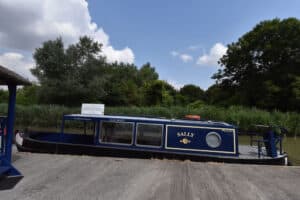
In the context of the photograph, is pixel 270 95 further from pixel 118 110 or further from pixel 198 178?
pixel 198 178

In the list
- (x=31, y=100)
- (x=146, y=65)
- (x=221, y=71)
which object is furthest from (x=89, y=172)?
(x=146, y=65)

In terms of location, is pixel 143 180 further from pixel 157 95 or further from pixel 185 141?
pixel 157 95

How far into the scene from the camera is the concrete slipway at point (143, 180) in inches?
157

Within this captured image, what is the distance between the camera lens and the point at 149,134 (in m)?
7.09

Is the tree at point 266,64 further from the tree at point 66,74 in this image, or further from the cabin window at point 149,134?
the cabin window at point 149,134

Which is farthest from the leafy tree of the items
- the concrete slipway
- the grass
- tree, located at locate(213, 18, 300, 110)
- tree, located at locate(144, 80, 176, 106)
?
the concrete slipway

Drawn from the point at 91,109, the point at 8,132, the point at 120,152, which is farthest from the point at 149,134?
the point at 8,132

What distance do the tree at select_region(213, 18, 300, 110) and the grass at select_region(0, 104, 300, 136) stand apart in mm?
4728

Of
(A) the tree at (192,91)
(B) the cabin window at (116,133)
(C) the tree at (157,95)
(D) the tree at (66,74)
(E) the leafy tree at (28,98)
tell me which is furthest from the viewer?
(A) the tree at (192,91)

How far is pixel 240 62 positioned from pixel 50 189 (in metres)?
25.6

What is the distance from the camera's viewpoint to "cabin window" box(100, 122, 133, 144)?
711 centimetres

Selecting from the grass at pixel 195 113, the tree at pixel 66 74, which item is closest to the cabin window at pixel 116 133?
the grass at pixel 195 113

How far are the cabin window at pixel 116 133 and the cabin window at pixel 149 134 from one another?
0.91 feet

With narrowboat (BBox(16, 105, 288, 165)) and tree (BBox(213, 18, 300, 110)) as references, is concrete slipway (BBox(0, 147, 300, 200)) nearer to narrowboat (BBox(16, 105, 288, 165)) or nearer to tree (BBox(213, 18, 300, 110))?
narrowboat (BBox(16, 105, 288, 165))
